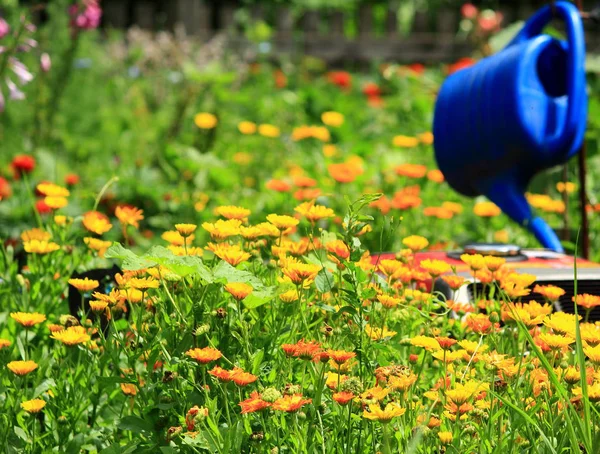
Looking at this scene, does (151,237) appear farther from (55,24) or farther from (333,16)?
(333,16)

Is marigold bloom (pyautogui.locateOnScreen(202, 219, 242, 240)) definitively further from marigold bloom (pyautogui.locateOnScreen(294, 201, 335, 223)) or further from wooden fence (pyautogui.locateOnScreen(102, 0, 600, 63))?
wooden fence (pyautogui.locateOnScreen(102, 0, 600, 63))

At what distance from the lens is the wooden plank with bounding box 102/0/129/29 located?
907cm

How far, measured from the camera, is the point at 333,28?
9102 mm

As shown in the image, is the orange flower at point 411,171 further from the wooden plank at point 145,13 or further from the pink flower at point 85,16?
the wooden plank at point 145,13

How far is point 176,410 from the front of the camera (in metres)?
1.47

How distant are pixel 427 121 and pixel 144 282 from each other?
422 centimetres

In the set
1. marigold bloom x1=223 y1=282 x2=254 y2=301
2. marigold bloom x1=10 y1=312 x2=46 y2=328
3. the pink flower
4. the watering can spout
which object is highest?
the pink flower

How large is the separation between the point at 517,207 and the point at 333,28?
22.8 ft

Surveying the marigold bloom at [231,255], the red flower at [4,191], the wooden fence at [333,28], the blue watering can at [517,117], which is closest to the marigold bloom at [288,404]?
the marigold bloom at [231,255]

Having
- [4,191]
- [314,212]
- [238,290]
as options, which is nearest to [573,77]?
[314,212]

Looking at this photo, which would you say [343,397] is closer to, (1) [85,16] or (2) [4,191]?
(2) [4,191]

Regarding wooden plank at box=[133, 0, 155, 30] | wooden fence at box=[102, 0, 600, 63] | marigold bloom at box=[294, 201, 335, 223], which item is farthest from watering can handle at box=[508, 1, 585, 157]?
wooden plank at box=[133, 0, 155, 30]

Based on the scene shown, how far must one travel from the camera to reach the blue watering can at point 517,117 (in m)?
2.28

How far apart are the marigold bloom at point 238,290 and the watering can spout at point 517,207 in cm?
125
